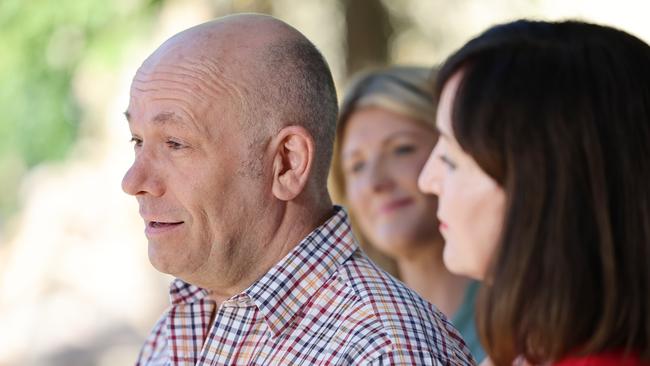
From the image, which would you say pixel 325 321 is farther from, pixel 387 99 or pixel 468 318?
pixel 387 99

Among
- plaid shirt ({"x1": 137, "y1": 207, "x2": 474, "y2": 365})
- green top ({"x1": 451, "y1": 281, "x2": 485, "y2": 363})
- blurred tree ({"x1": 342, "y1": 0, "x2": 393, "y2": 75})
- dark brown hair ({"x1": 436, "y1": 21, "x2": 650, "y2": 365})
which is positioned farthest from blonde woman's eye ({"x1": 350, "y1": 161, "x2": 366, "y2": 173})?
dark brown hair ({"x1": 436, "y1": 21, "x2": 650, "y2": 365})

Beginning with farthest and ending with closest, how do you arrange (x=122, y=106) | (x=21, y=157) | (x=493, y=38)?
(x=21, y=157), (x=122, y=106), (x=493, y=38)

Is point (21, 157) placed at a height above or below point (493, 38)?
above

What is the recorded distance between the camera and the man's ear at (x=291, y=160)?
243cm

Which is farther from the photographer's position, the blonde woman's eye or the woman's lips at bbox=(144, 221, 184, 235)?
the blonde woman's eye

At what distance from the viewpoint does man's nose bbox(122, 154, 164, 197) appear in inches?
91.9

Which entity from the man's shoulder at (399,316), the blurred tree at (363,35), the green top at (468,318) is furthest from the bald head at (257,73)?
the blurred tree at (363,35)

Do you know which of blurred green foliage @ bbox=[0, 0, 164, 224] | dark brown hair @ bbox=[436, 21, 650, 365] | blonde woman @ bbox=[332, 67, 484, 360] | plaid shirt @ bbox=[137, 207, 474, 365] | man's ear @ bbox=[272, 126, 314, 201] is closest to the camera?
dark brown hair @ bbox=[436, 21, 650, 365]

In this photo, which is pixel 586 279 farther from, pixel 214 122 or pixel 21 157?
pixel 21 157

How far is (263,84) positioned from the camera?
2.41 meters

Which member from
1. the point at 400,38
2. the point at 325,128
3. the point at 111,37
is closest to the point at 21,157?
the point at 111,37

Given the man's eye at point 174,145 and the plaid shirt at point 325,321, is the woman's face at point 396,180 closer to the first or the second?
the plaid shirt at point 325,321

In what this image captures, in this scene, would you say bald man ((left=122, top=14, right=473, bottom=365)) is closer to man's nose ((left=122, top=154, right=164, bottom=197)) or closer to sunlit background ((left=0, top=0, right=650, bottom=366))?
man's nose ((left=122, top=154, right=164, bottom=197))

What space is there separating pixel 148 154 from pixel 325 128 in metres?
0.39
